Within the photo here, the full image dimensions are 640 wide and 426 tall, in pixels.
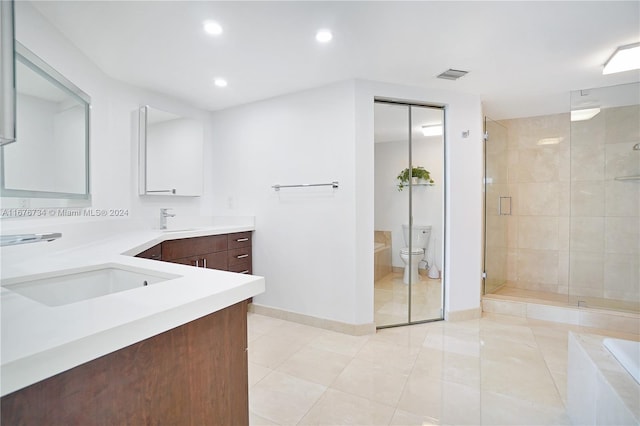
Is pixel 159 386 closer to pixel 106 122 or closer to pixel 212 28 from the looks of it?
pixel 212 28

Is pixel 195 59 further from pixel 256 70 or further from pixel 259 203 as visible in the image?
pixel 259 203

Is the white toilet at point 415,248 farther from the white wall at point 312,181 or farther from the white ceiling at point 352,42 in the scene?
the white ceiling at point 352,42

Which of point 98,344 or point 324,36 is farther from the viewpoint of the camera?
point 324,36

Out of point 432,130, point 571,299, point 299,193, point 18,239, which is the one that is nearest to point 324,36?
point 299,193

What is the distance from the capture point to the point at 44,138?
5.14 ft

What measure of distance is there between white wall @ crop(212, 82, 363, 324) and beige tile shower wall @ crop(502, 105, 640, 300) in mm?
2485

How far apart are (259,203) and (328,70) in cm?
150

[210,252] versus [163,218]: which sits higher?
[163,218]

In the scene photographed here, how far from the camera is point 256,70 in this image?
97.0 inches

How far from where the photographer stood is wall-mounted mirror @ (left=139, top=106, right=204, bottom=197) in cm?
284

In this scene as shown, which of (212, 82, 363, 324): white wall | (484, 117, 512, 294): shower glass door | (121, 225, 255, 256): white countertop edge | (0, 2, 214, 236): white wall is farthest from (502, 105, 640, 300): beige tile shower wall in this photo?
(0, 2, 214, 236): white wall

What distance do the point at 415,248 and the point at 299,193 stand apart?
4.25ft

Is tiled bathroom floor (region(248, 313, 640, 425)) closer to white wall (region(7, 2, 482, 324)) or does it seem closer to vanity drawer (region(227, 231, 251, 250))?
white wall (region(7, 2, 482, 324))

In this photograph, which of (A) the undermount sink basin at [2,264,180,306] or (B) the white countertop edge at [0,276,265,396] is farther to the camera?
(A) the undermount sink basin at [2,264,180,306]
